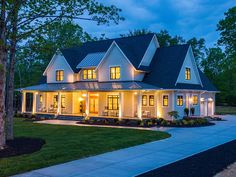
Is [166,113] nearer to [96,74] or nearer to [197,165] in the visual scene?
[96,74]

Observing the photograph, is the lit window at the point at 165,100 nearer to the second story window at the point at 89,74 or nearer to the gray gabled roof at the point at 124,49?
the gray gabled roof at the point at 124,49

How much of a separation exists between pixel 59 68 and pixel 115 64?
27.3 feet

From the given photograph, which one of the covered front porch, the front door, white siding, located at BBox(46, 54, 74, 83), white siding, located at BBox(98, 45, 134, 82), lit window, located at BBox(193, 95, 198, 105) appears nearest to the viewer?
the covered front porch

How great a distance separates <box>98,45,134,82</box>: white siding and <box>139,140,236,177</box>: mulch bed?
1730 centimetres

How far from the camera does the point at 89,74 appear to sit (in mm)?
32062

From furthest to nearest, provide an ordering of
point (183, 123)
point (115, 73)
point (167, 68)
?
point (115, 73) < point (167, 68) < point (183, 123)

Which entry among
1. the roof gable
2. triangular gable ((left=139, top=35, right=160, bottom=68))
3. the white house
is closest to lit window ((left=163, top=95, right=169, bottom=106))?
the white house

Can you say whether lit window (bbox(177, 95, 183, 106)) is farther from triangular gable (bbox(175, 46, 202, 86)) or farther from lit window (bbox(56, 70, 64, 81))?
lit window (bbox(56, 70, 64, 81))

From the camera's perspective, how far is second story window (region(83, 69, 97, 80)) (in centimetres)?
3168

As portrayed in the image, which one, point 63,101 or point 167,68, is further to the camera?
point 63,101

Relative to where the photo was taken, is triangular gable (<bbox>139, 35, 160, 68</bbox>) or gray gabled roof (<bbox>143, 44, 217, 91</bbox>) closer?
gray gabled roof (<bbox>143, 44, 217, 91</bbox>)

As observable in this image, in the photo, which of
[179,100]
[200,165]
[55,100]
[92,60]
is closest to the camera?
[200,165]

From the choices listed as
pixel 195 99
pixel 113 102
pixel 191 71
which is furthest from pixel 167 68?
pixel 113 102

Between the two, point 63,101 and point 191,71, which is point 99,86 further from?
point 191,71
